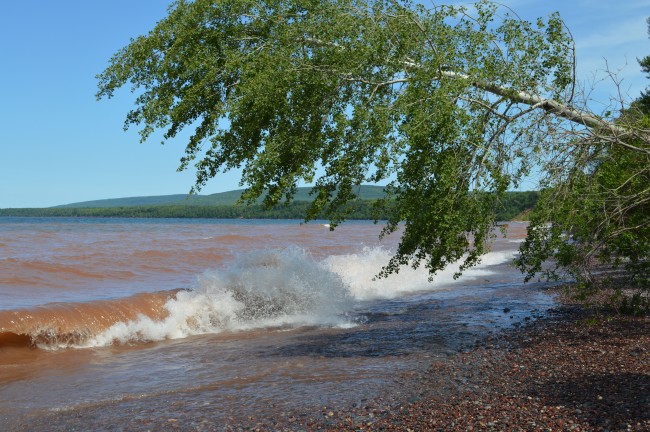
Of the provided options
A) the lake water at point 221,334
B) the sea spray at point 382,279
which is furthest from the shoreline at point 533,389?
the sea spray at point 382,279

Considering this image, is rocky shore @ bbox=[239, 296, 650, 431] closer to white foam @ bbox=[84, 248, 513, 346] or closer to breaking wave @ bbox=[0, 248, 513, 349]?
breaking wave @ bbox=[0, 248, 513, 349]

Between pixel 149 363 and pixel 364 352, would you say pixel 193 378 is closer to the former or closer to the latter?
pixel 149 363

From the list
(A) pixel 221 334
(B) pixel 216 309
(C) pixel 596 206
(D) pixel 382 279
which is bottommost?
(A) pixel 221 334

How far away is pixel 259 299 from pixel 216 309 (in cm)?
146

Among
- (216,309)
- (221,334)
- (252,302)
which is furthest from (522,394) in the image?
(252,302)

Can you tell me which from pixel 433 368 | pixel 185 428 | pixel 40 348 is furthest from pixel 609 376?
pixel 40 348

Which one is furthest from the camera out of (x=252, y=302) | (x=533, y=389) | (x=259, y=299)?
(x=259, y=299)

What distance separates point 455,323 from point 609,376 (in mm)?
5370

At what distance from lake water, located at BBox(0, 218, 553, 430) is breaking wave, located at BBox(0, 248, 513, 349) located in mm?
36

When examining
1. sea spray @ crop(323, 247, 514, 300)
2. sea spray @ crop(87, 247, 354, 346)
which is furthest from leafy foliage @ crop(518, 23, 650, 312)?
sea spray @ crop(323, 247, 514, 300)

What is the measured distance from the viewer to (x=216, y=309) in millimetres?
15016

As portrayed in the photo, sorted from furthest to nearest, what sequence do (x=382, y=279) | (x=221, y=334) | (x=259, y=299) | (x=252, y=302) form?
(x=382, y=279) → (x=259, y=299) → (x=252, y=302) → (x=221, y=334)

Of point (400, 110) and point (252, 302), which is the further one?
point (252, 302)

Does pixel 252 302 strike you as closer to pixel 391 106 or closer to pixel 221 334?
pixel 221 334
